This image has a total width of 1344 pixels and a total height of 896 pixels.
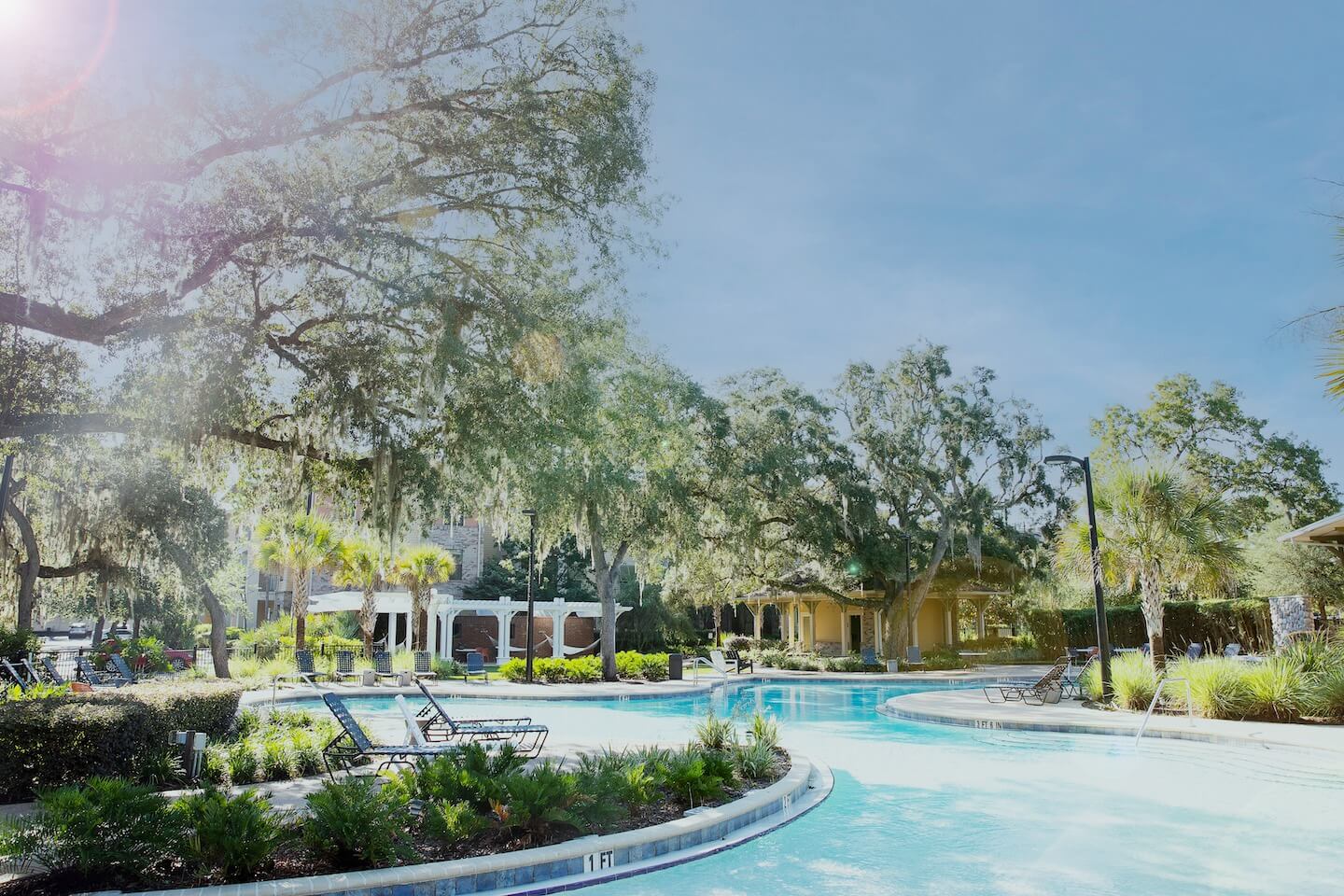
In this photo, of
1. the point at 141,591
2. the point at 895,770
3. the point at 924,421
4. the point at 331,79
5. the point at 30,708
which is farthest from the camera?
the point at 924,421

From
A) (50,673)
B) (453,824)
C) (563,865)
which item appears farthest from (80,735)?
(50,673)

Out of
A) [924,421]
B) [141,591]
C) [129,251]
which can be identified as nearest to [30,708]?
[129,251]

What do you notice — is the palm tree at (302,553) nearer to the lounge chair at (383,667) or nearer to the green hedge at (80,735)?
the lounge chair at (383,667)

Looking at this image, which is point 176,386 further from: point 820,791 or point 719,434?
point 719,434

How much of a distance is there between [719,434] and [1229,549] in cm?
1220

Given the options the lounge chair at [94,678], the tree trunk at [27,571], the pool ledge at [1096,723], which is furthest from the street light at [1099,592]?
the tree trunk at [27,571]

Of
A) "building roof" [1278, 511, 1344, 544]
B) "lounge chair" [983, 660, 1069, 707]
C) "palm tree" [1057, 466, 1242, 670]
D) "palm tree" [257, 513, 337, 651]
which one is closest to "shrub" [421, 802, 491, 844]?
"lounge chair" [983, 660, 1069, 707]

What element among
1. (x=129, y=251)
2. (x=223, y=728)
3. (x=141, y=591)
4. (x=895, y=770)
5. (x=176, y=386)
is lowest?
(x=895, y=770)

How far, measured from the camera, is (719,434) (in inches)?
965

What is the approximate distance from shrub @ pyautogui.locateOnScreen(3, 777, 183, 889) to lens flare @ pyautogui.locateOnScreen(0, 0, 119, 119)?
6.03 m

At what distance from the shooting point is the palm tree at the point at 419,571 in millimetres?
27188

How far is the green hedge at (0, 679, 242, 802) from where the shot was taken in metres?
7.41

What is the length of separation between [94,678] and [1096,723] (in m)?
18.8

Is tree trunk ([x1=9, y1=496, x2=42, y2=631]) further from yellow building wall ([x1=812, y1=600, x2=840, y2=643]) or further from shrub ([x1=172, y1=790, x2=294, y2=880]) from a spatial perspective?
yellow building wall ([x1=812, y1=600, x2=840, y2=643])
